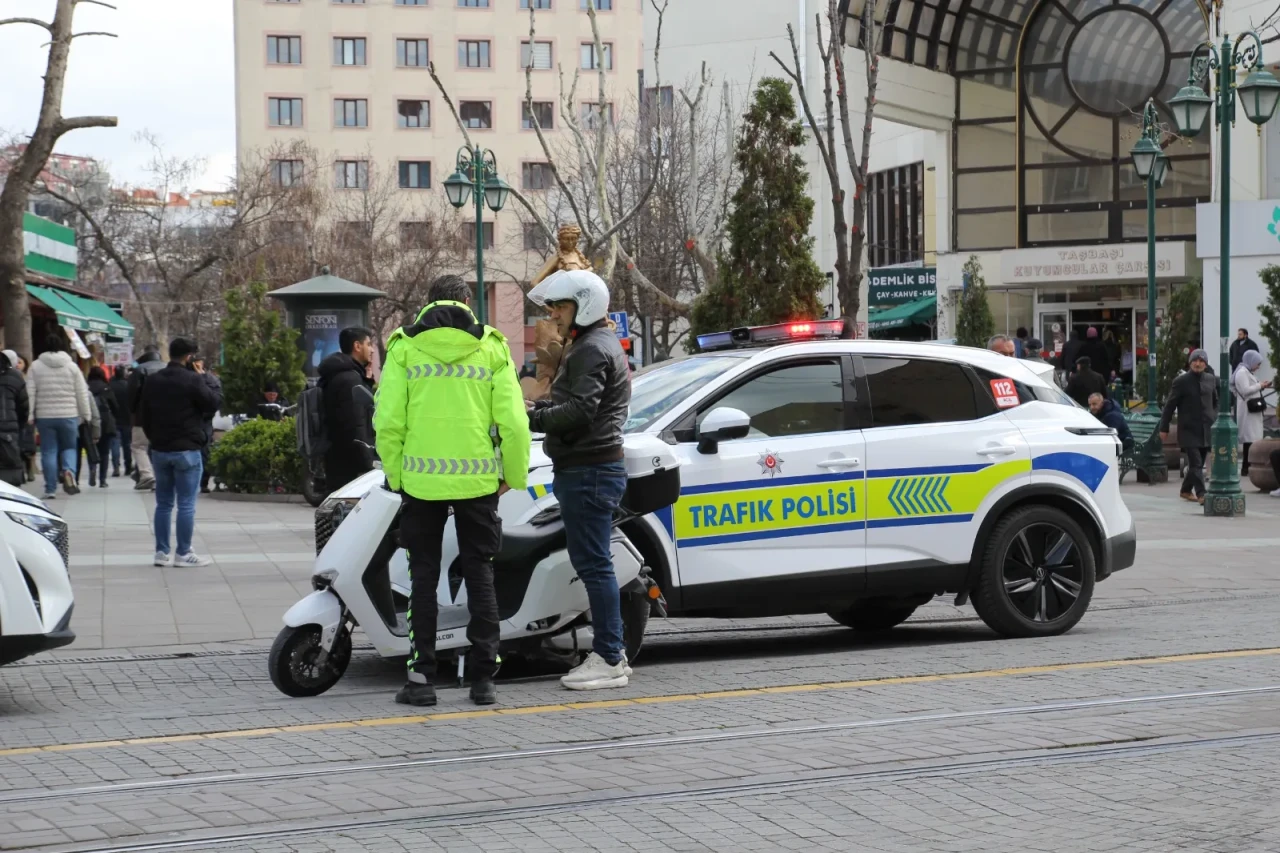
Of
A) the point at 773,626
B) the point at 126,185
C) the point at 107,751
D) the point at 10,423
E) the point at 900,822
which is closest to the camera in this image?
the point at 900,822

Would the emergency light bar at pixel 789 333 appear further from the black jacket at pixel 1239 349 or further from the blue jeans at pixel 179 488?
the black jacket at pixel 1239 349

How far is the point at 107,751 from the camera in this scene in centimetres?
717

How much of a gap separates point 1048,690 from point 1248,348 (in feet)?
65.9

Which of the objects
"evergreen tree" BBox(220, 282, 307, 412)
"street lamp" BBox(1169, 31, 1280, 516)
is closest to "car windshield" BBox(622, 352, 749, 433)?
"street lamp" BBox(1169, 31, 1280, 516)

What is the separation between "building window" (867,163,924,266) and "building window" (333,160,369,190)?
86.4ft

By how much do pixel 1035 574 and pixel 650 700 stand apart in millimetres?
2910

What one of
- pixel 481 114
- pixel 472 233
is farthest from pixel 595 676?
pixel 481 114

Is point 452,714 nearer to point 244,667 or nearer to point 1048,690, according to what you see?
point 244,667

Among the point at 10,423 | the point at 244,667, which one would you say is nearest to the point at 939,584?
the point at 244,667

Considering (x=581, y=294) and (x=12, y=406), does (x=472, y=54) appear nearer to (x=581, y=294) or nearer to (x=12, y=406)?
(x=12, y=406)

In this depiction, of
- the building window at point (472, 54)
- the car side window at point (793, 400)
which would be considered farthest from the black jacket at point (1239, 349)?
the building window at point (472, 54)

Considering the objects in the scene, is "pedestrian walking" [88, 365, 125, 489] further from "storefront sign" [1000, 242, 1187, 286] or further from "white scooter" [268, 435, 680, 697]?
"storefront sign" [1000, 242, 1187, 286]

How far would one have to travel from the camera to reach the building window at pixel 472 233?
68.8m

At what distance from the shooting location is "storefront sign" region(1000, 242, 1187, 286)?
45844mm
